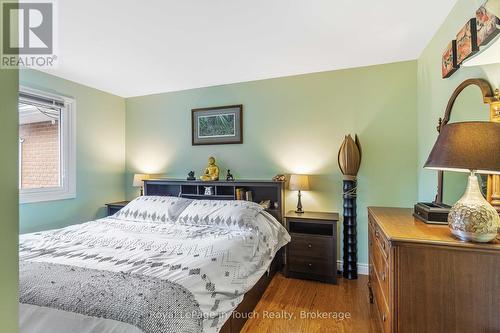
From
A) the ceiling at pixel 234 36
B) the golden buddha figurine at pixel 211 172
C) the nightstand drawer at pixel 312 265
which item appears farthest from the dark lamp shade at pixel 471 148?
the golden buddha figurine at pixel 211 172

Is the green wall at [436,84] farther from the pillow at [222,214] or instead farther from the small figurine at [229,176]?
the small figurine at [229,176]

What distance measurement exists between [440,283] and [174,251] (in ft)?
5.32

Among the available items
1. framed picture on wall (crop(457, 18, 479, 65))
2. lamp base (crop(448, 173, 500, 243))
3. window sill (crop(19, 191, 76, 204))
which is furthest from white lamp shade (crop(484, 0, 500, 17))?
window sill (crop(19, 191, 76, 204))

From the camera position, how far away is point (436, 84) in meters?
2.21

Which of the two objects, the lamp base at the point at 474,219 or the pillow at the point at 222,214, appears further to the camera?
the pillow at the point at 222,214

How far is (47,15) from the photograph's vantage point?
191cm

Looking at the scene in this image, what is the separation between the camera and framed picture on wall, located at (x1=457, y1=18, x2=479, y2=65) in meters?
1.49

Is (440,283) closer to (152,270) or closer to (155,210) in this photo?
(152,270)

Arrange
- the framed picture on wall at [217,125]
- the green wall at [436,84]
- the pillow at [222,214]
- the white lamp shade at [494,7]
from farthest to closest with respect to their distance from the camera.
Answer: the framed picture on wall at [217,125] → the pillow at [222,214] → the green wall at [436,84] → the white lamp shade at [494,7]

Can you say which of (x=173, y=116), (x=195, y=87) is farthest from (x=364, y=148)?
(x=173, y=116)

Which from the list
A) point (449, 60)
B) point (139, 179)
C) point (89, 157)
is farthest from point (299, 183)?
point (89, 157)

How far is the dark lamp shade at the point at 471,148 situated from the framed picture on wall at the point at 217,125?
2.50 metres

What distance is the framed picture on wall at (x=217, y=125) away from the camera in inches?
136

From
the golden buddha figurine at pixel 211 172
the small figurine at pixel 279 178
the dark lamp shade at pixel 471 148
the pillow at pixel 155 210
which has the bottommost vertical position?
the pillow at pixel 155 210
